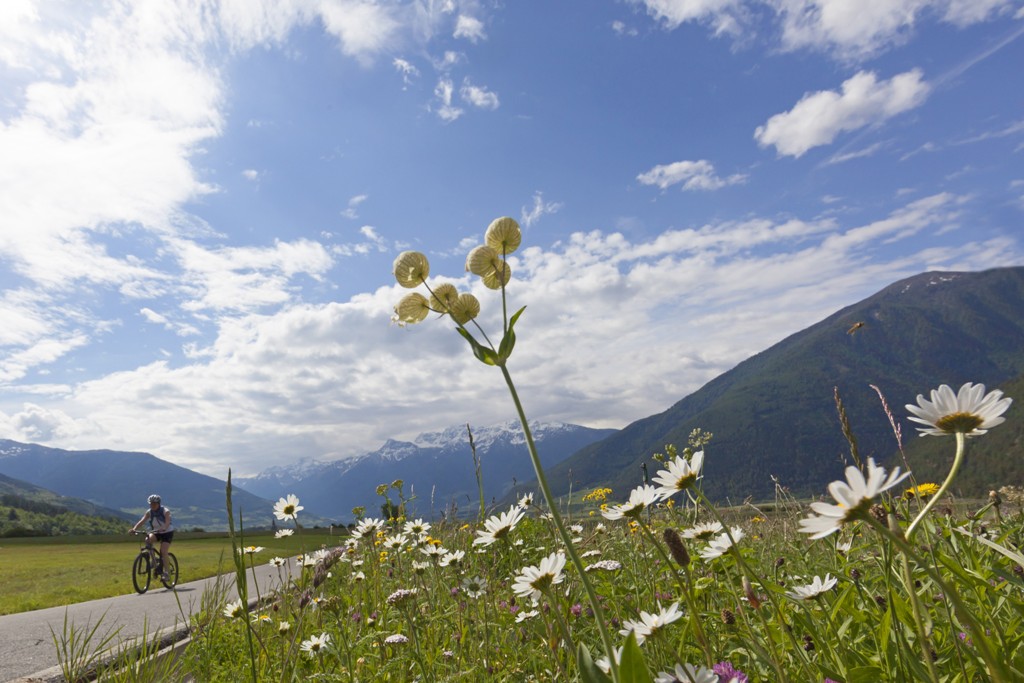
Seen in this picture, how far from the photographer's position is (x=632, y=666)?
103 cm

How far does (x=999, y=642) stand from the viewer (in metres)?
1.62

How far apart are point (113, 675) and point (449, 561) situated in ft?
5.41

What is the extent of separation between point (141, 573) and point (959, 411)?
50.5 ft

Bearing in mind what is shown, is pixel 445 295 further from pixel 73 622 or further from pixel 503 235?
pixel 73 622

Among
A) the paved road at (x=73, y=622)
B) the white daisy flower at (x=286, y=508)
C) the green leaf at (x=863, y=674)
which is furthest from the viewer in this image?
the paved road at (x=73, y=622)

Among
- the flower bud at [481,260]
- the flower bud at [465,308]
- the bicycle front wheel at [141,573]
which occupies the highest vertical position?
the flower bud at [481,260]

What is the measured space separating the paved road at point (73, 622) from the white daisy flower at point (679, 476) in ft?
7.80

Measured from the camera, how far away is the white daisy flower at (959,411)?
1.07 m

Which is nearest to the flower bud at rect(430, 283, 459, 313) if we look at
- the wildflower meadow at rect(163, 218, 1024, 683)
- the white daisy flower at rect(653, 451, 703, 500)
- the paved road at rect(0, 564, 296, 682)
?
the wildflower meadow at rect(163, 218, 1024, 683)

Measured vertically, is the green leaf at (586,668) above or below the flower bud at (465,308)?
below

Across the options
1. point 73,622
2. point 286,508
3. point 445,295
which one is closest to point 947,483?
point 445,295

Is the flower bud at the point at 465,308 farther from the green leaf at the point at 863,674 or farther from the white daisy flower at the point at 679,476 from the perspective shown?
the green leaf at the point at 863,674

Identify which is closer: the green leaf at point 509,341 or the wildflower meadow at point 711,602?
the wildflower meadow at point 711,602

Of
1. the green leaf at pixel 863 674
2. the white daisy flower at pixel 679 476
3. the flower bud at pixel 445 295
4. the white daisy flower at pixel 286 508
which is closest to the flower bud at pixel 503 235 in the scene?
the flower bud at pixel 445 295
